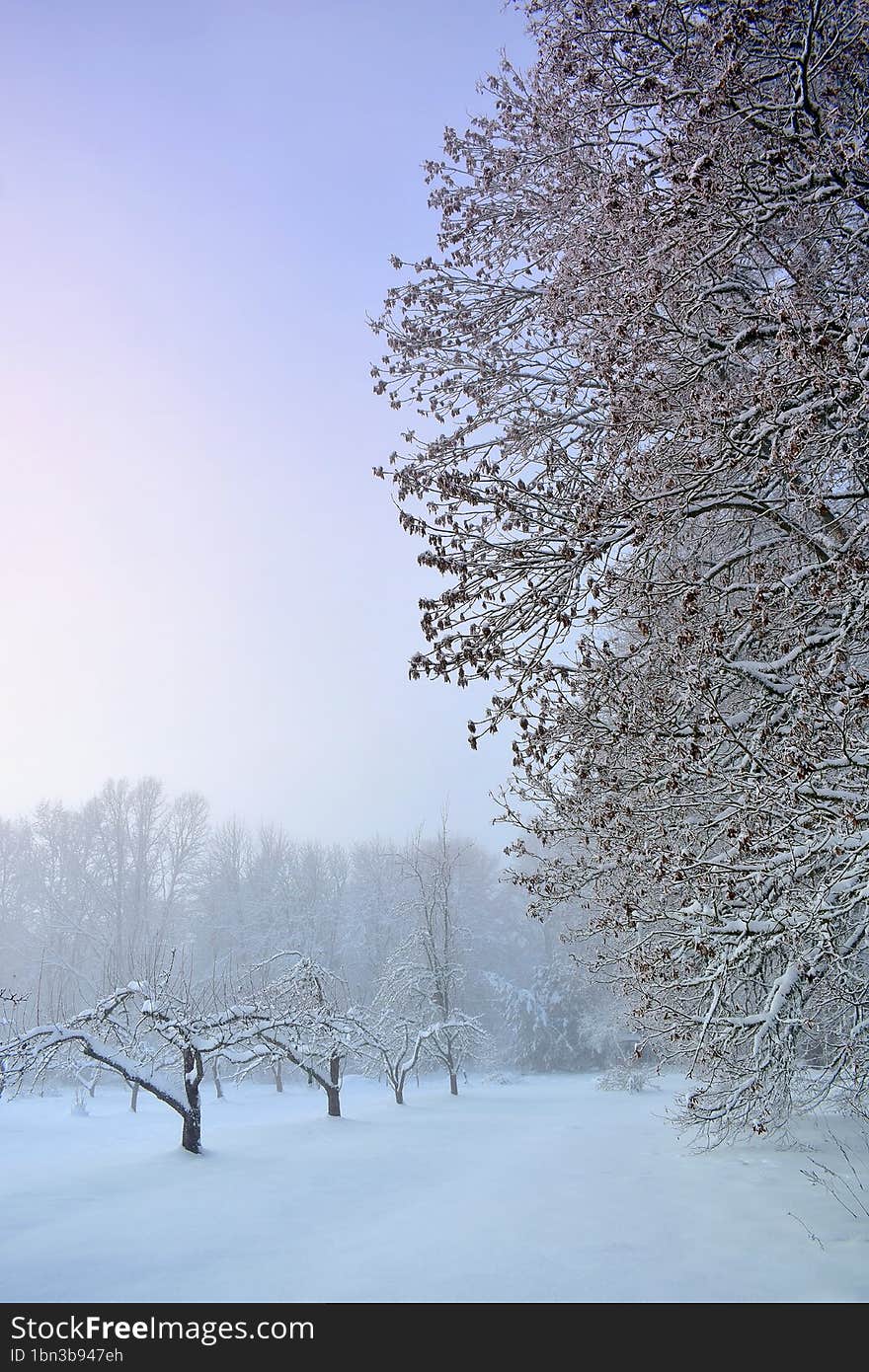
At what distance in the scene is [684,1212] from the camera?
26.1ft

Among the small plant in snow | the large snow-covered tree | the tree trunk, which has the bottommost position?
the small plant in snow

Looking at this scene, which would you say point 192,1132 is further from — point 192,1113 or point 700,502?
point 700,502

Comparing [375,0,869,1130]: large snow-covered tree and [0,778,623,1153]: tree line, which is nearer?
[375,0,869,1130]: large snow-covered tree

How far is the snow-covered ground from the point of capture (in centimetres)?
583

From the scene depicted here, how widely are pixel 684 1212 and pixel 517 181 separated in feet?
33.4

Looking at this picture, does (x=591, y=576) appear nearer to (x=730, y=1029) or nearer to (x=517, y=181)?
(x=730, y=1029)

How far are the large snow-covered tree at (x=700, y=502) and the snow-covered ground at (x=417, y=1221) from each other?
209 cm

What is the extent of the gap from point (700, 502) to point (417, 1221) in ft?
26.1

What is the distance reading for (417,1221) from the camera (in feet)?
26.2

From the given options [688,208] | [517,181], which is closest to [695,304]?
[688,208]

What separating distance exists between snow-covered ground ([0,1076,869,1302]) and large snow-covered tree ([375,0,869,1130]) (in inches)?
82.2

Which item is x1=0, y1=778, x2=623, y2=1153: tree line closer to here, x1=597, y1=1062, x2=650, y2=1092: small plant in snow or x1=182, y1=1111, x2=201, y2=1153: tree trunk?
x1=597, y1=1062, x2=650, y2=1092: small plant in snow

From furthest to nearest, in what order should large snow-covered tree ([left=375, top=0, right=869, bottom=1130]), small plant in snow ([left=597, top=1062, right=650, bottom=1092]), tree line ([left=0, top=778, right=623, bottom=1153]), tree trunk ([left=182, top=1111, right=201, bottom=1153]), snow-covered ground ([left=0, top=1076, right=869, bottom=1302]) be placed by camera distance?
tree line ([left=0, top=778, right=623, bottom=1153]) < small plant in snow ([left=597, top=1062, right=650, bottom=1092]) < tree trunk ([left=182, top=1111, right=201, bottom=1153]) < snow-covered ground ([left=0, top=1076, right=869, bottom=1302]) < large snow-covered tree ([left=375, top=0, right=869, bottom=1130])

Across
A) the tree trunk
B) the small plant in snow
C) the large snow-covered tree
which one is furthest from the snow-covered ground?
the small plant in snow
